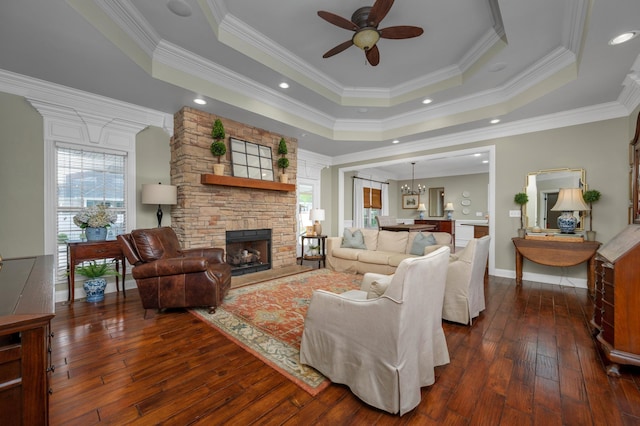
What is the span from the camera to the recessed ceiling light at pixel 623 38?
7.68 feet

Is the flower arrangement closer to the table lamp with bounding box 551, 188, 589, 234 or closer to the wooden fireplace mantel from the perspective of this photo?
the wooden fireplace mantel

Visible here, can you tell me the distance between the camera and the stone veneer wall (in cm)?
396

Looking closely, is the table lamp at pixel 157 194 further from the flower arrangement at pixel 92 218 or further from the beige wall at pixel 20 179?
the beige wall at pixel 20 179

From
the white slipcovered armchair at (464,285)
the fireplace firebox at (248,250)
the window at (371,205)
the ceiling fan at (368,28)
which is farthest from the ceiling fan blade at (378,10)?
the window at (371,205)

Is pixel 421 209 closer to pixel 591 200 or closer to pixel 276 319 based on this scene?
pixel 591 200

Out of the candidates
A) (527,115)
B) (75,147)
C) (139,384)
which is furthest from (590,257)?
(75,147)

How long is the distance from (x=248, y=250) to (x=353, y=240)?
2.07 m

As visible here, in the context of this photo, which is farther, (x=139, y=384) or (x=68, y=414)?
(x=139, y=384)

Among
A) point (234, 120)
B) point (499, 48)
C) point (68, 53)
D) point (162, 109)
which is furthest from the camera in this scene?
point (234, 120)

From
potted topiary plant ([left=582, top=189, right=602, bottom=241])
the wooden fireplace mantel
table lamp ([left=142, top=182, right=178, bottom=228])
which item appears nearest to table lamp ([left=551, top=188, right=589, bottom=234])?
potted topiary plant ([left=582, top=189, right=602, bottom=241])

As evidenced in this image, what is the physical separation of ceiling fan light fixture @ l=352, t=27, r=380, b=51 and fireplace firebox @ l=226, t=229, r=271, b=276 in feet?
11.1

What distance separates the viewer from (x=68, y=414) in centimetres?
145

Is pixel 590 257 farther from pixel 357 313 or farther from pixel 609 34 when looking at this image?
pixel 357 313

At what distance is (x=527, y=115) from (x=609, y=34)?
6.60 ft
